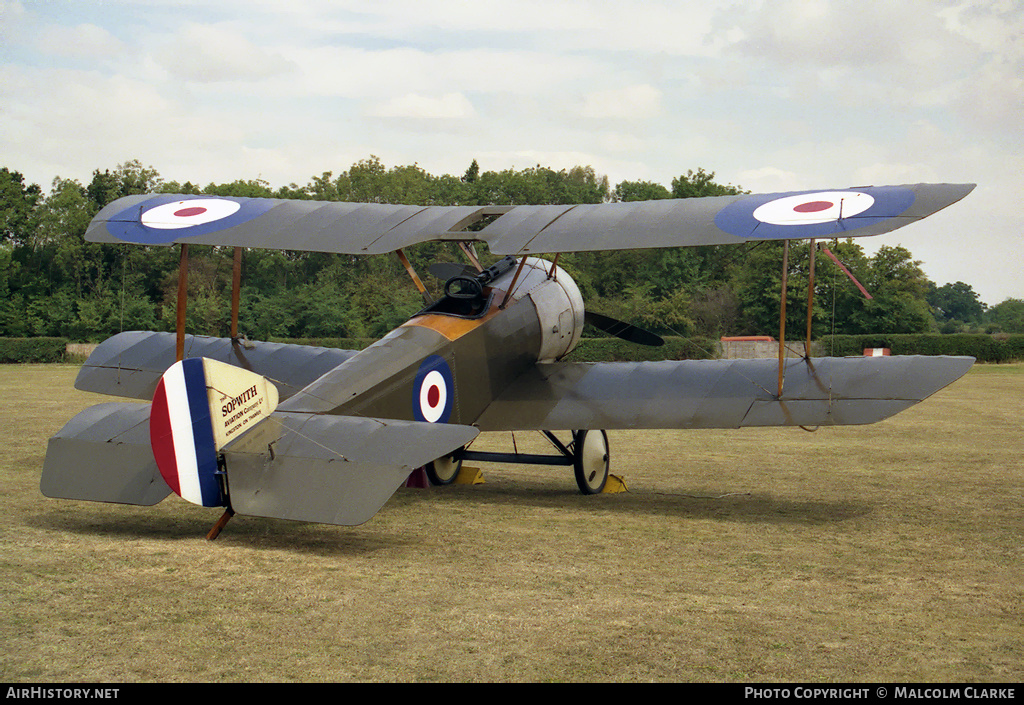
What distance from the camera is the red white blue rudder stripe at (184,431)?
19.5 ft

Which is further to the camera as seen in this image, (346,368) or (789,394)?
(789,394)

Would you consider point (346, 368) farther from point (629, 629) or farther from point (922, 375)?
point (922, 375)

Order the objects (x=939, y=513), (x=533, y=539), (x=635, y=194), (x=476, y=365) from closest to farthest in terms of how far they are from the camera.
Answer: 1. (x=533, y=539)
2. (x=939, y=513)
3. (x=476, y=365)
4. (x=635, y=194)

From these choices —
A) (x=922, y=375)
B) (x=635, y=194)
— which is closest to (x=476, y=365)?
(x=922, y=375)

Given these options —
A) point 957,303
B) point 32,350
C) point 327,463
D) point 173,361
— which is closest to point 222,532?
point 327,463

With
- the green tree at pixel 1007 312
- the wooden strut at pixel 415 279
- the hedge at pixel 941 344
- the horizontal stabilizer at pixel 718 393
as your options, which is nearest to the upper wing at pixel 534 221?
the wooden strut at pixel 415 279

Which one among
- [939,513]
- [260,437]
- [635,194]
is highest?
[635,194]

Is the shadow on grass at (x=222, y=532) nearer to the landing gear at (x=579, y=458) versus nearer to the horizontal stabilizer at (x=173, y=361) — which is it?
the landing gear at (x=579, y=458)

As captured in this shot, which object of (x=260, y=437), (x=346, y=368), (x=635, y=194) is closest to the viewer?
(x=260, y=437)

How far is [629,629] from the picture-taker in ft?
15.2

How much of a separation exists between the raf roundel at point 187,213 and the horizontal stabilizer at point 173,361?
1922 mm

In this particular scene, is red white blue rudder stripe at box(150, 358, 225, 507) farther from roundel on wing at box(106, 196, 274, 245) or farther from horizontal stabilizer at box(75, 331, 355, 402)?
horizontal stabilizer at box(75, 331, 355, 402)

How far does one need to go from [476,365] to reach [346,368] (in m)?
1.65

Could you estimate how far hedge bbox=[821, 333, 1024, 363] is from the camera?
39.2m
